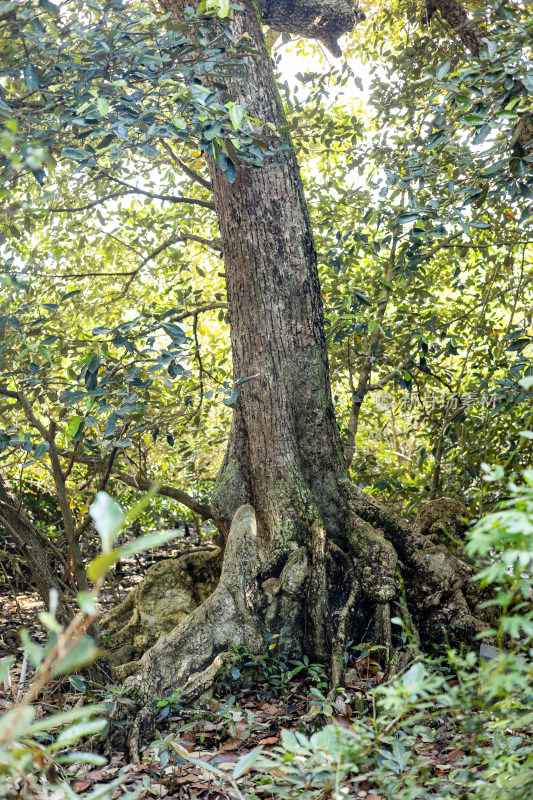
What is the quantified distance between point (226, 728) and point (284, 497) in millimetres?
1291

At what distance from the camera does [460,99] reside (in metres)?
2.89

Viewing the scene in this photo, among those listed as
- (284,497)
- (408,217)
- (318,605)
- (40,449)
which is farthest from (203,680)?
(408,217)

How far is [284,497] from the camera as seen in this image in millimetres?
3787

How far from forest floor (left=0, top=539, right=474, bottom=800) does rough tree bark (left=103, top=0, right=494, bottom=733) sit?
21cm

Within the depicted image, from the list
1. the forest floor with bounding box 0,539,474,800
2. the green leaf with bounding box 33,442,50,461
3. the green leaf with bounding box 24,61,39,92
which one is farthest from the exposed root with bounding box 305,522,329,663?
the green leaf with bounding box 24,61,39,92

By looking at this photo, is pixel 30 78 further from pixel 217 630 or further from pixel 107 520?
pixel 217 630

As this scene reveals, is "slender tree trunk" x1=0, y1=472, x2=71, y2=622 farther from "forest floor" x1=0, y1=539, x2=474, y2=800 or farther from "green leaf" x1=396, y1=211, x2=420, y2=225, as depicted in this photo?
"green leaf" x1=396, y1=211, x2=420, y2=225

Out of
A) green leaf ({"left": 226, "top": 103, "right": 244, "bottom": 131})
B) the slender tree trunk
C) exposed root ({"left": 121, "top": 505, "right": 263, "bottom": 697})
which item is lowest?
exposed root ({"left": 121, "top": 505, "right": 263, "bottom": 697})

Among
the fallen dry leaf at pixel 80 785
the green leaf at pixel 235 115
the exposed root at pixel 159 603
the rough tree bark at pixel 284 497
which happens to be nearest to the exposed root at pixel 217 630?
the rough tree bark at pixel 284 497

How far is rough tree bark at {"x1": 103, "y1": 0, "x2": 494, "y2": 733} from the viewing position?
3576mm

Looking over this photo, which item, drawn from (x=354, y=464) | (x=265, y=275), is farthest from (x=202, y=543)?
(x=265, y=275)

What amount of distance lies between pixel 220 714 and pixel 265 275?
8.01 ft

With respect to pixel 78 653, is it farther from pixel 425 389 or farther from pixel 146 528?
pixel 146 528

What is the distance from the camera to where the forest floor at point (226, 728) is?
8.42ft
